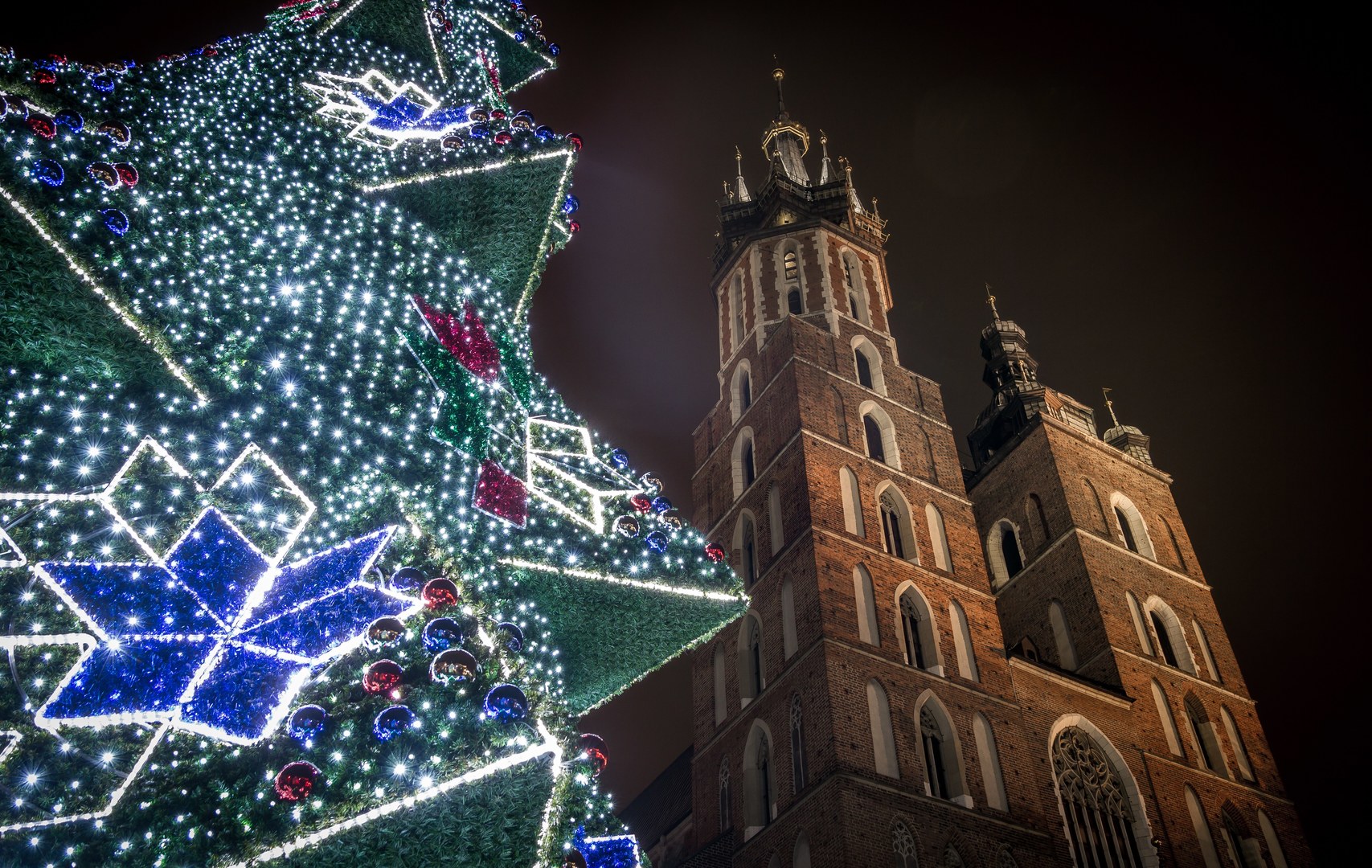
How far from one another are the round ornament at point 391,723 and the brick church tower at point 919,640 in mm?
12111

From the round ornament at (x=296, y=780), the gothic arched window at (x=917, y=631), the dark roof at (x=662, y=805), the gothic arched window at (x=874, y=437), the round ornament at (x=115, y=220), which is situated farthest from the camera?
the dark roof at (x=662, y=805)

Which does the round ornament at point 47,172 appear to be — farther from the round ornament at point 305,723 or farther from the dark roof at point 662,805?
the dark roof at point 662,805

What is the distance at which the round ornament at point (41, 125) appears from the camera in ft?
11.7

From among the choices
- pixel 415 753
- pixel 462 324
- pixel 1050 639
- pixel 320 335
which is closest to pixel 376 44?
pixel 462 324

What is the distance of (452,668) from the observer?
342 centimetres

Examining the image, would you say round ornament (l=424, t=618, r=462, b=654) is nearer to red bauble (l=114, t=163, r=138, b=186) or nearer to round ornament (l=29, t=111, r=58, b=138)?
red bauble (l=114, t=163, r=138, b=186)

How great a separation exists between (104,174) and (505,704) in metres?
2.74

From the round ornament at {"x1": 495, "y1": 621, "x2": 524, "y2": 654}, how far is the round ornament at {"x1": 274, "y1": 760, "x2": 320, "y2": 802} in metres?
0.91

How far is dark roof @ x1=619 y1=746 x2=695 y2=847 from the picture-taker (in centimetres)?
2659

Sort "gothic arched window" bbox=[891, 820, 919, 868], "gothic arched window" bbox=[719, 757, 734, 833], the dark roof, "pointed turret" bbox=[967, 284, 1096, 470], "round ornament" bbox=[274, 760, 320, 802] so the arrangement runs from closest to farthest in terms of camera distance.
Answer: "round ornament" bbox=[274, 760, 320, 802] < "gothic arched window" bbox=[891, 820, 919, 868] < "gothic arched window" bbox=[719, 757, 734, 833] < the dark roof < "pointed turret" bbox=[967, 284, 1096, 470]

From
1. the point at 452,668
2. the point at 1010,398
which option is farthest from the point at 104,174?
the point at 1010,398

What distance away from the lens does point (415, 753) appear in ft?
10.6

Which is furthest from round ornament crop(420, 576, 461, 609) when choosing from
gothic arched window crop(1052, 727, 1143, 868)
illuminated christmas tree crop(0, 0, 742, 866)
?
gothic arched window crop(1052, 727, 1143, 868)

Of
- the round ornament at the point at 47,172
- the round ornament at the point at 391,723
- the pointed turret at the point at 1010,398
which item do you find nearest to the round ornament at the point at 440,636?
the round ornament at the point at 391,723
